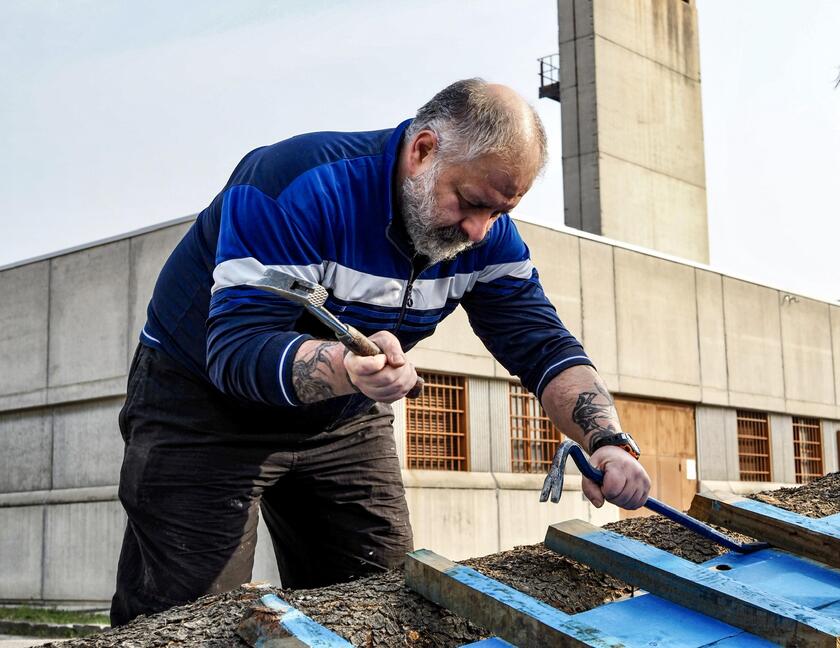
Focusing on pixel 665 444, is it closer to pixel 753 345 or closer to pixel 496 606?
pixel 753 345

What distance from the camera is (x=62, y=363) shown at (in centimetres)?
1107

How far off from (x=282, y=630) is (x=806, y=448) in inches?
579

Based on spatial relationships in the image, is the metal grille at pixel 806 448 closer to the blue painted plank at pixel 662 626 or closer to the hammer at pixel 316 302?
the blue painted plank at pixel 662 626

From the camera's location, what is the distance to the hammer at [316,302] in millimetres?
2207

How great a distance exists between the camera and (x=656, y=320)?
41.9 feet

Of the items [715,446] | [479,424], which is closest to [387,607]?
[479,424]

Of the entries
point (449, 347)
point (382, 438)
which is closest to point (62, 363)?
point (449, 347)

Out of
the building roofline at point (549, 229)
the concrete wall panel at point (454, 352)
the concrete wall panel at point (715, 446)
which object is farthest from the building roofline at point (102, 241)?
the concrete wall panel at point (715, 446)

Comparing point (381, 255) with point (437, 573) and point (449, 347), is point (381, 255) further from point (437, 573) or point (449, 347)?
point (449, 347)

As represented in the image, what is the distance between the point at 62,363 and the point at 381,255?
8942 millimetres

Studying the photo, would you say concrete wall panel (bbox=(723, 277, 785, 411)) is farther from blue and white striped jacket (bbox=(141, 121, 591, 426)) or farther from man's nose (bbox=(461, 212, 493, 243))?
man's nose (bbox=(461, 212, 493, 243))

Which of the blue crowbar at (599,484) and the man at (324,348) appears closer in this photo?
the man at (324,348)

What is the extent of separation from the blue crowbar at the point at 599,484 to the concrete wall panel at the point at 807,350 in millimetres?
12586

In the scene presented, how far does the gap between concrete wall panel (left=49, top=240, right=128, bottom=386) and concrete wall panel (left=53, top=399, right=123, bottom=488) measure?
1.05 feet
